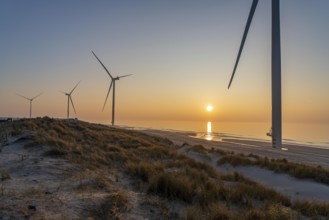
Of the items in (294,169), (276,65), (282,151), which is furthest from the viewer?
(282,151)

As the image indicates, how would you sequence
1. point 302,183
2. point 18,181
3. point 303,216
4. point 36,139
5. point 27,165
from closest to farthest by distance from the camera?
point 303,216, point 18,181, point 27,165, point 302,183, point 36,139

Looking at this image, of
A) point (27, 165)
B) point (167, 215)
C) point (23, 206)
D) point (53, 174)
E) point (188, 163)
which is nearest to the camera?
point (23, 206)

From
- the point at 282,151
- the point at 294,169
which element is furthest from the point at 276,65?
the point at 294,169

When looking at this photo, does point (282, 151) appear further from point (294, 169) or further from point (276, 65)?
point (294, 169)

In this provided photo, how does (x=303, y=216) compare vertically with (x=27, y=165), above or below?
below

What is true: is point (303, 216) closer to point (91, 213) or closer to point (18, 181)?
point (91, 213)

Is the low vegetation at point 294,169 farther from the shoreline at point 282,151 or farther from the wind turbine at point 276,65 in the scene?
the wind turbine at point 276,65

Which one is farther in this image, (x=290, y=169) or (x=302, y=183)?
(x=290, y=169)

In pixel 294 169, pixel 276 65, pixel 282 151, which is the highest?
pixel 276 65

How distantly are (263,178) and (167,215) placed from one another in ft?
37.5

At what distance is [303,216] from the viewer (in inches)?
382

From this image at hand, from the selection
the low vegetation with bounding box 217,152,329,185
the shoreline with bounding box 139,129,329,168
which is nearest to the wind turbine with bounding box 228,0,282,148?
the shoreline with bounding box 139,129,329,168

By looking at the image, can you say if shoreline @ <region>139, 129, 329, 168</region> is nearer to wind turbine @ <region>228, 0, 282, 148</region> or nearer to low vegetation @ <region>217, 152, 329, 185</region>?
wind turbine @ <region>228, 0, 282, 148</region>

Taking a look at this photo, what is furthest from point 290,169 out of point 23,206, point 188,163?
point 23,206
